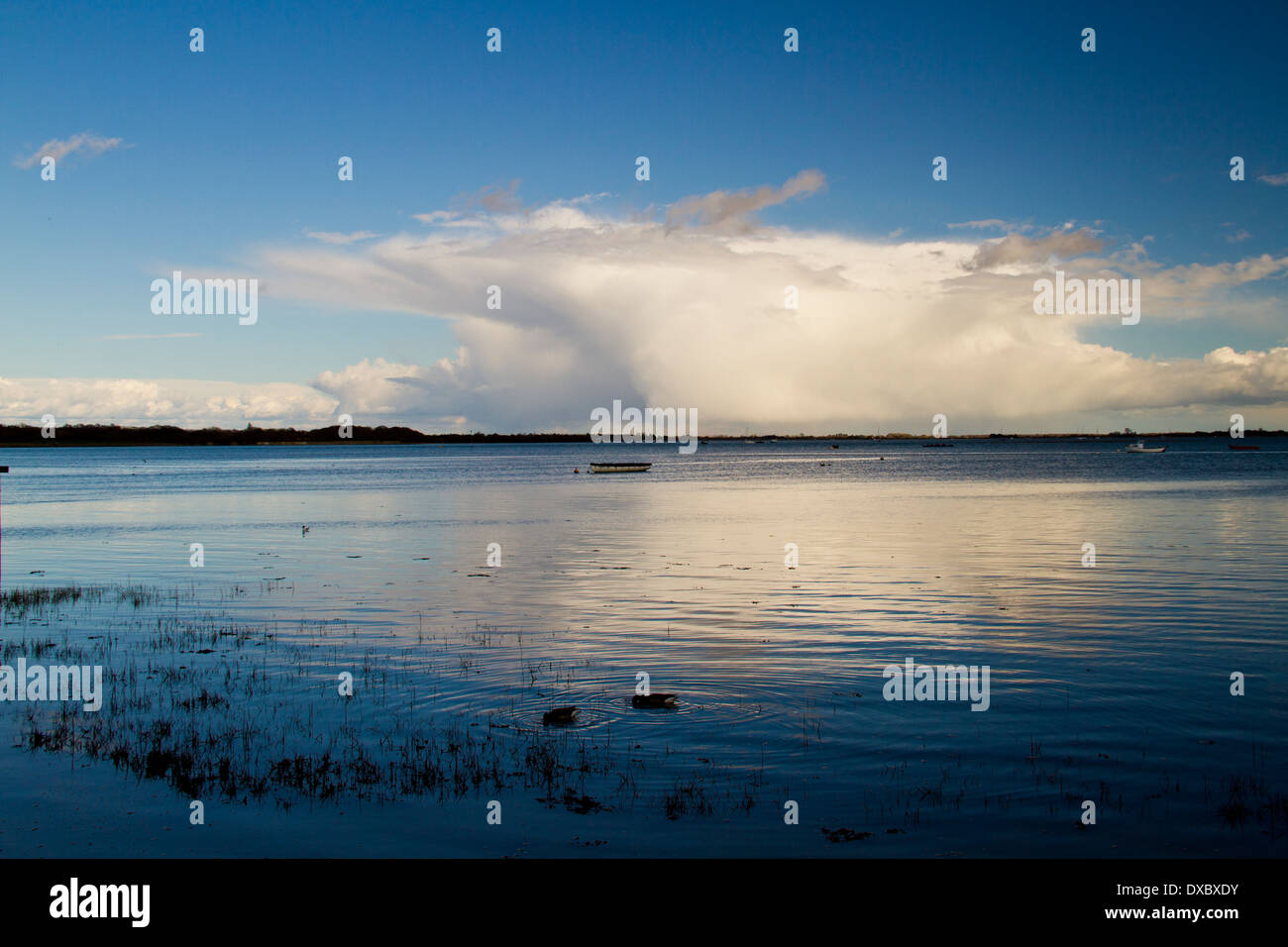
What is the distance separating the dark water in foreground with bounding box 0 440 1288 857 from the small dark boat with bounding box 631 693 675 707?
0.37 meters

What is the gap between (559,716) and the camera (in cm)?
1530

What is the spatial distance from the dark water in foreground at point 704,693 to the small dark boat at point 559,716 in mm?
376

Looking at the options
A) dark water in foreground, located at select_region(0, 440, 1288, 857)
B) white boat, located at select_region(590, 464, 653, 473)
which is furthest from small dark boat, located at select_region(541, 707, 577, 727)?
white boat, located at select_region(590, 464, 653, 473)

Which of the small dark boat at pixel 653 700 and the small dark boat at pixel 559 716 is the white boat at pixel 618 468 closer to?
the small dark boat at pixel 653 700

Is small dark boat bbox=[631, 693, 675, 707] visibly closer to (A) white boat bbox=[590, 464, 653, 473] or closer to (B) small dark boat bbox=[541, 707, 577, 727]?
(B) small dark boat bbox=[541, 707, 577, 727]

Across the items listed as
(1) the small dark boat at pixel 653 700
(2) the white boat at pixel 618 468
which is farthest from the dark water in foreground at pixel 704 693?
(2) the white boat at pixel 618 468

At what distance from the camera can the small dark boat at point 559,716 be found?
15.1m

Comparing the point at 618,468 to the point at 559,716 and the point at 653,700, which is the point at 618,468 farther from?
the point at 559,716

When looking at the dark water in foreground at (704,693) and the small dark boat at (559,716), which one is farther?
the small dark boat at (559,716)

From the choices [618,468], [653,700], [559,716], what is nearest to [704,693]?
[653,700]

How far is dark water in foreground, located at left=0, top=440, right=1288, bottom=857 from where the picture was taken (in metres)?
11.1
